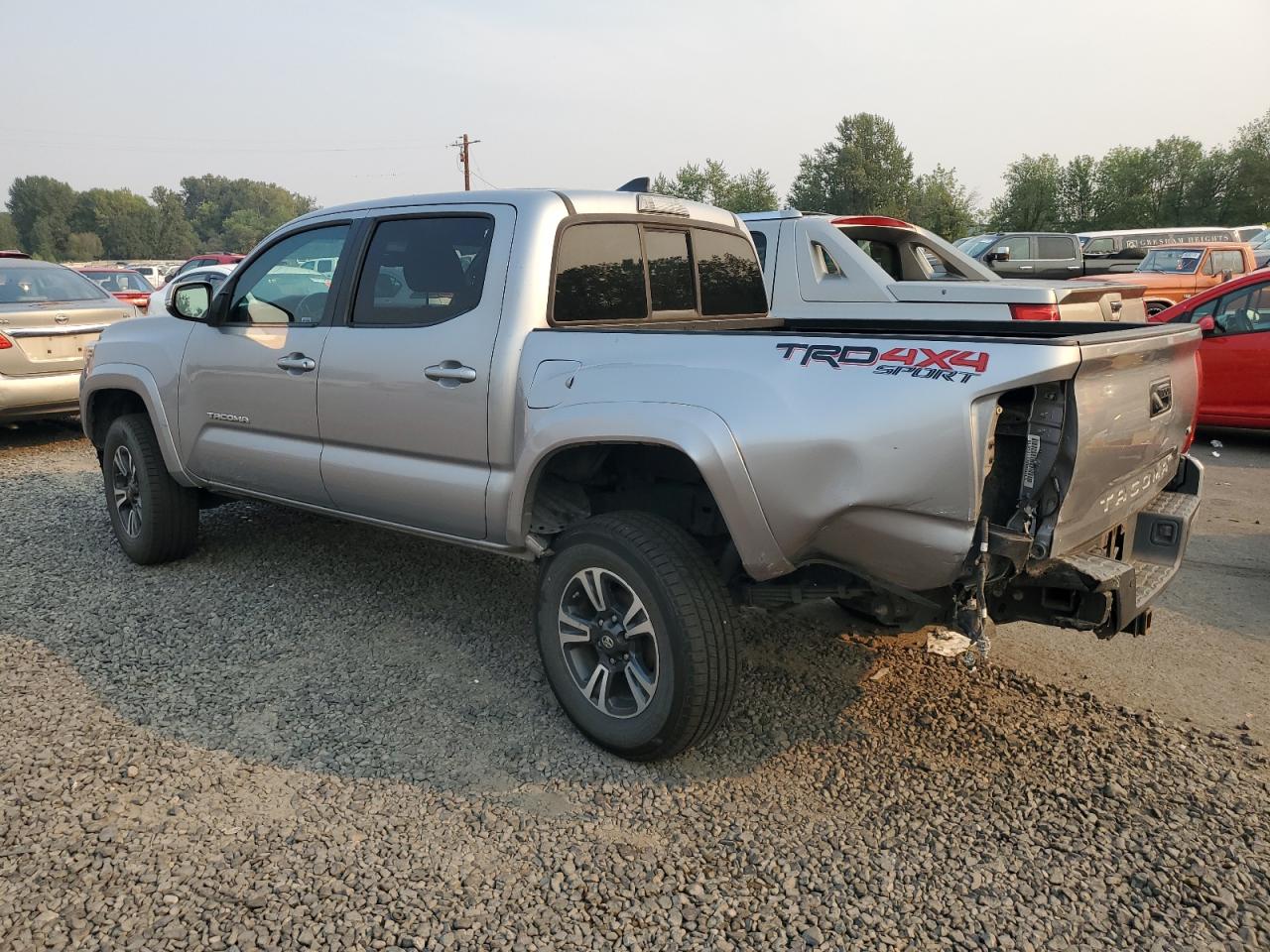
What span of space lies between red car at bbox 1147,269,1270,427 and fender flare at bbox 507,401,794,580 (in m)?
7.06

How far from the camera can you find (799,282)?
7.05 m

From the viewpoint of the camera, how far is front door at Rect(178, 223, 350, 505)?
428 centimetres

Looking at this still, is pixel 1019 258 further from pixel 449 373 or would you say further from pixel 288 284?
pixel 449 373

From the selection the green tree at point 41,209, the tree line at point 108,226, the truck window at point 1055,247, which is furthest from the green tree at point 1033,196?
the green tree at point 41,209

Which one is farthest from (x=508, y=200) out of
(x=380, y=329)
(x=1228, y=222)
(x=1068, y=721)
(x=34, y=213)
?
(x=34, y=213)

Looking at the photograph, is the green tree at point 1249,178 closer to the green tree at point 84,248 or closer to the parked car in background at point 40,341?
the parked car in background at point 40,341

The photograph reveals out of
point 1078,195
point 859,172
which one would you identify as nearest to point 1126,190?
point 1078,195

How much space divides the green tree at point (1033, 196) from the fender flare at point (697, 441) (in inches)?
2744

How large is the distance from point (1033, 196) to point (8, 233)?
113857mm

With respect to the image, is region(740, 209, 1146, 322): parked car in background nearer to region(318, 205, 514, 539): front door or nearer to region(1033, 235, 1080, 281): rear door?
region(318, 205, 514, 539): front door

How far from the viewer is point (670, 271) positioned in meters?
4.29

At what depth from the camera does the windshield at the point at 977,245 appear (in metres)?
16.5

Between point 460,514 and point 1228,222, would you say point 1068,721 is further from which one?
point 1228,222

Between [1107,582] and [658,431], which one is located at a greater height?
[658,431]
